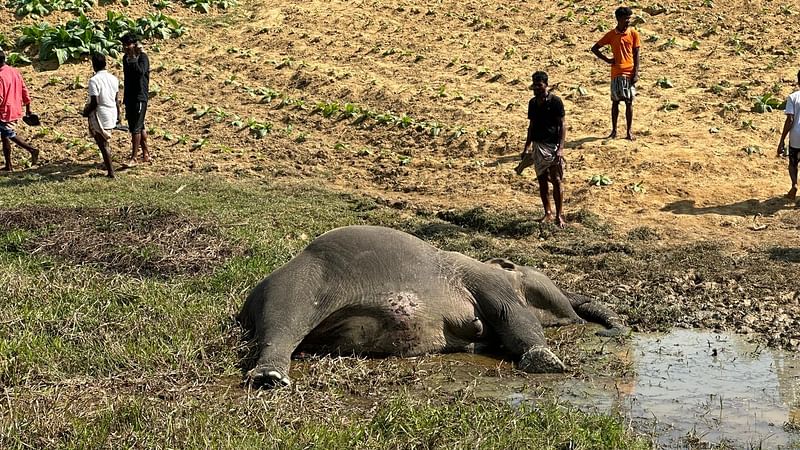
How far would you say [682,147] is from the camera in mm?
13945

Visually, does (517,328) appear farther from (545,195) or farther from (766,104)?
(766,104)

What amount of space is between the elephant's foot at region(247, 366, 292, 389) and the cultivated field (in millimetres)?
123

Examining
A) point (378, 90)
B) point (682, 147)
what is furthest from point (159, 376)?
point (378, 90)

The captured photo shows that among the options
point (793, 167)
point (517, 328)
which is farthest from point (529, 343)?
point (793, 167)

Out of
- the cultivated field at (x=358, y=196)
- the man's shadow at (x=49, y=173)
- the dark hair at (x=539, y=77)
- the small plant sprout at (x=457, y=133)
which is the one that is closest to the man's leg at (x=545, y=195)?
the cultivated field at (x=358, y=196)

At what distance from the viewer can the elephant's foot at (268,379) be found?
6.55m

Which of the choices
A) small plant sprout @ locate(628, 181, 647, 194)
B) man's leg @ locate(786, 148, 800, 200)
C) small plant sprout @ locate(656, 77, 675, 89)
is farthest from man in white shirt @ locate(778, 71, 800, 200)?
small plant sprout @ locate(656, 77, 675, 89)

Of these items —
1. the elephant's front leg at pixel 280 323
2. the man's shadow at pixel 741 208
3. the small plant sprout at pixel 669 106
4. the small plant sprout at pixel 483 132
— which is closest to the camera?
the elephant's front leg at pixel 280 323

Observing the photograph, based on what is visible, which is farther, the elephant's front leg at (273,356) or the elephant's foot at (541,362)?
the elephant's foot at (541,362)

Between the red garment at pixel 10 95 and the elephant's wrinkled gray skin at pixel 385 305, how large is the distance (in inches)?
322

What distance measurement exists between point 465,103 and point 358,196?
3507 mm

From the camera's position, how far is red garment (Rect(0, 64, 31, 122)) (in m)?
14.3

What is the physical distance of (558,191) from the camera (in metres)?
11.6

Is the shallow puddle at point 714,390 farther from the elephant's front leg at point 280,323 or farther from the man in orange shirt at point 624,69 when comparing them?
the man in orange shirt at point 624,69
